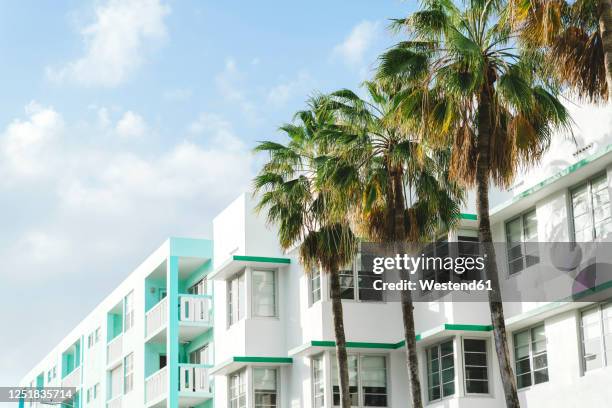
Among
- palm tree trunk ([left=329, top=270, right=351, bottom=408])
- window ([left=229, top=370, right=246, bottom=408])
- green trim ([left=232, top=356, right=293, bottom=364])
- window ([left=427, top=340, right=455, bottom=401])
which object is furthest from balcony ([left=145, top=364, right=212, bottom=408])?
palm tree trunk ([left=329, top=270, right=351, bottom=408])

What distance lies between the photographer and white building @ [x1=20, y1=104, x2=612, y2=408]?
87.7ft

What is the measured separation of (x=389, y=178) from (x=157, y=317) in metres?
20.1

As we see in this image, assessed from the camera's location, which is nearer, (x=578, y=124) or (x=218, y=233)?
(x=578, y=124)

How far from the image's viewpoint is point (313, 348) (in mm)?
33219

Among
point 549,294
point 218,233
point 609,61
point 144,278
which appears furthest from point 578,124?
point 144,278

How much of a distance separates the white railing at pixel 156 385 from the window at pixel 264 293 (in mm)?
7811

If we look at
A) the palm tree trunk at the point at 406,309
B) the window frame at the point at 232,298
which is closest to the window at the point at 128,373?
the window frame at the point at 232,298

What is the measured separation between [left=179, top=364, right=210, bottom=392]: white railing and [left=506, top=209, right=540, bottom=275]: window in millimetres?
15753

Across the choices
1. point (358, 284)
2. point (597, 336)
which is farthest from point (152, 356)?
point (597, 336)

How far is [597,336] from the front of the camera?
2597 cm

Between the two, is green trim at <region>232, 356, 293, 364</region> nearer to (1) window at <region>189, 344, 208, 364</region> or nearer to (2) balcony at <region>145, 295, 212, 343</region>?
(2) balcony at <region>145, 295, 212, 343</region>

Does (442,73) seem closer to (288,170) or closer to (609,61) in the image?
(609,61)

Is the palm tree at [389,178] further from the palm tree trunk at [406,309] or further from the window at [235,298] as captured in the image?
the window at [235,298]

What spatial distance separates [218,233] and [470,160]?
19.2 m
